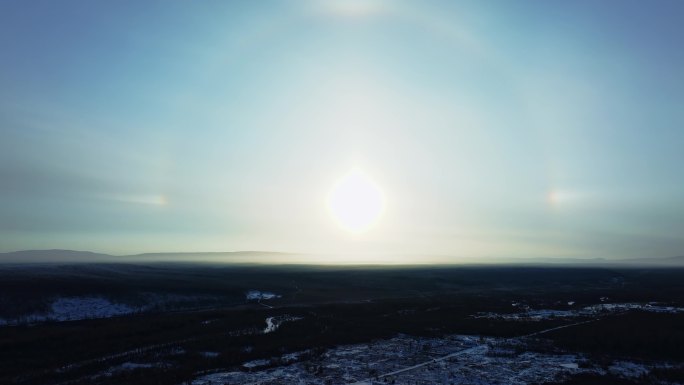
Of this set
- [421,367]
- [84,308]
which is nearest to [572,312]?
[421,367]

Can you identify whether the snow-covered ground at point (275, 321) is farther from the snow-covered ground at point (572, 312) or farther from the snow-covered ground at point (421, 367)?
the snow-covered ground at point (572, 312)

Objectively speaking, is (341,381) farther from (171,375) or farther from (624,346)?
(624,346)

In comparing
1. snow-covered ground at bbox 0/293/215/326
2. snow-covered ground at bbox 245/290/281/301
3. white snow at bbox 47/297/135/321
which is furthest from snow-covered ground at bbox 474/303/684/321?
white snow at bbox 47/297/135/321

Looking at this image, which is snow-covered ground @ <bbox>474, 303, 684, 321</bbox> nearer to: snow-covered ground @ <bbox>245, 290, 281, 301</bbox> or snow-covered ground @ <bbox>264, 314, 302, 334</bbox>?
snow-covered ground @ <bbox>264, 314, 302, 334</bbox>

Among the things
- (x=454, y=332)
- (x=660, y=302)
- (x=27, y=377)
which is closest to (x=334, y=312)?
(x=454, y=332)

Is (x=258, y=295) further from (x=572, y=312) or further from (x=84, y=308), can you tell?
(x=572, y=312)

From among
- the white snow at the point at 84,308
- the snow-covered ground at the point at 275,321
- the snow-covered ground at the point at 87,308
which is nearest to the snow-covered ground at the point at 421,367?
the snow-covered ground at the point at 275,321

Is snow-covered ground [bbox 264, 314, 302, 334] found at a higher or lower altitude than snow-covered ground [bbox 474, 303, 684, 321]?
higher

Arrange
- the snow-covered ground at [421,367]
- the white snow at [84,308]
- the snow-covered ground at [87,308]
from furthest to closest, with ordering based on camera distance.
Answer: the white snow at [84,308] → the snow-covered ground at [87,308] → the snow-covered ground at [421,367]
